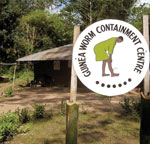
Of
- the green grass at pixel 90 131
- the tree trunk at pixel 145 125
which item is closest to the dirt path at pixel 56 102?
the green grass at pixel 90 131

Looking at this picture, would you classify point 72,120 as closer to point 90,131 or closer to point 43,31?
point 90,131

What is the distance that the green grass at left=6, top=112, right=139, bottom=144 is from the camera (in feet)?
14.4

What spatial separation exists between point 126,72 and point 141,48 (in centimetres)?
34

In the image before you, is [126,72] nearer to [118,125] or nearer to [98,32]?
[98,32]

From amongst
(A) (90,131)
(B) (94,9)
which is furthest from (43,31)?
(A) (90,131)

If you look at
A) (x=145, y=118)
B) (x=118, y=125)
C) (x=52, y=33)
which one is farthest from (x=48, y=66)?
(x=145, y=118)

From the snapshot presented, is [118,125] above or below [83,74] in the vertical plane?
below

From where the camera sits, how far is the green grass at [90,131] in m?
4.38

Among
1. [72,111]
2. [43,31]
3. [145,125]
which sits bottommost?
[145,125]

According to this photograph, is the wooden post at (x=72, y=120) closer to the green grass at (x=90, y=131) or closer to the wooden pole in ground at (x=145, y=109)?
the wooden pole in ground at (x=145, y=109)

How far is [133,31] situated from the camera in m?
2.30

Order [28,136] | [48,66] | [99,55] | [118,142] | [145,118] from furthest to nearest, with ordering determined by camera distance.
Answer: [48,66], [28,136], [118,142], [145,118], [99,55]
